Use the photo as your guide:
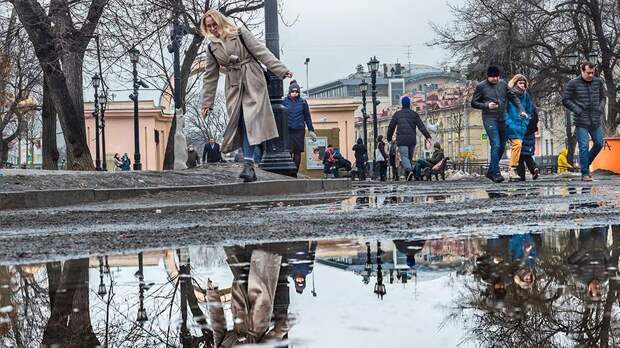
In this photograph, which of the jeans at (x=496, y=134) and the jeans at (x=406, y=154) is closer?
the jeans at (x=496, y=134)

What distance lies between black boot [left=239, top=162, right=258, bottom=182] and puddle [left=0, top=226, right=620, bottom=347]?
7.58 metres

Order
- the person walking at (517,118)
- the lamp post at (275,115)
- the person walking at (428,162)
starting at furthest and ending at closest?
1. the person walking at (428,162)
2. the person walking at (517,118)
3. the lamp post at (275,115)

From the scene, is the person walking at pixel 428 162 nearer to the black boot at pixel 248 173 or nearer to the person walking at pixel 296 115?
the person walking at pixel 296 115

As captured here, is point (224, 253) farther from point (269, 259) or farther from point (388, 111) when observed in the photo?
point (388, 111)

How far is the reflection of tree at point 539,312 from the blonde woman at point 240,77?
26.9 feet

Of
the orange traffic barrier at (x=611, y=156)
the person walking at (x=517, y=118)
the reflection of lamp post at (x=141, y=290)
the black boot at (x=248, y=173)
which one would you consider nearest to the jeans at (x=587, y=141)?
the person walking at (x=517, y=118)

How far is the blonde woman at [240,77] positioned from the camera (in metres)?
11.6

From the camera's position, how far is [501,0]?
1534 inches

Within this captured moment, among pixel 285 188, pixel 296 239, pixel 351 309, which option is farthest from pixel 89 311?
pixel 285 188

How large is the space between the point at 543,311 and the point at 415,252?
1.78 metres

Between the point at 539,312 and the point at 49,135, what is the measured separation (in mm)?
27051

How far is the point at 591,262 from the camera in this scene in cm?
394

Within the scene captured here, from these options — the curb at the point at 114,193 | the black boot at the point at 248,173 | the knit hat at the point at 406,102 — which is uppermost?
the knit hat at the point at 406,102

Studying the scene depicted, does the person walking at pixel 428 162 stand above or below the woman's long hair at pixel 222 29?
below
